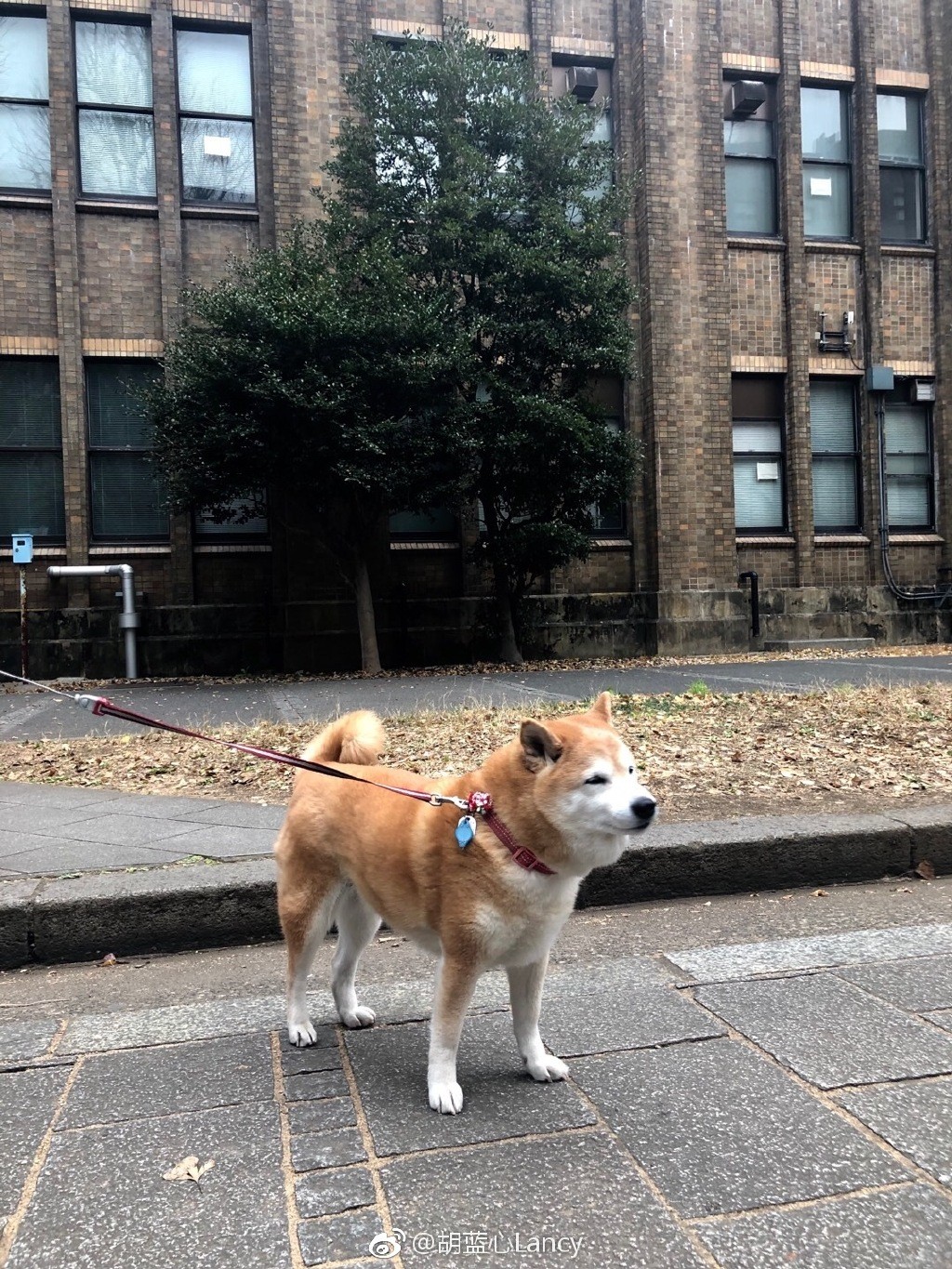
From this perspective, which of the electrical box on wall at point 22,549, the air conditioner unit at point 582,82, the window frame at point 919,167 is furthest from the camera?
the window frame at point 919,167

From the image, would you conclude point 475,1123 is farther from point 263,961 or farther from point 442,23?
point 442,23

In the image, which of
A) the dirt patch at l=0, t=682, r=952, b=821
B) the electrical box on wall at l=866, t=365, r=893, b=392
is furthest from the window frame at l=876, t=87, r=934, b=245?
the dirt patch at l=0, t=682, r=952, b=821

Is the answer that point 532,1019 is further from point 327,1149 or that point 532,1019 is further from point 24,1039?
point 24,1039

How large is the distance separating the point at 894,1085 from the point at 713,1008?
0.69 m

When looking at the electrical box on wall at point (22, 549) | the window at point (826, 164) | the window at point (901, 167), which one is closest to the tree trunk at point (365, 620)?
the electrical box on wall at point (22, 549)

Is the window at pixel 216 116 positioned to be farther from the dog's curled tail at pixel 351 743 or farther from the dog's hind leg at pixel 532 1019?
the dog's hind leg at pixel 532 1019

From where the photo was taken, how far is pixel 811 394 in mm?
18156

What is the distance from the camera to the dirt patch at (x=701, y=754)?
Result: 19.4ft

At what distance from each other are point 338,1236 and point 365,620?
12659 millimetres

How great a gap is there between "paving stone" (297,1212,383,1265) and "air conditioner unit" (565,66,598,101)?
721 inches

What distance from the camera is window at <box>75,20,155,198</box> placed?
15.5m

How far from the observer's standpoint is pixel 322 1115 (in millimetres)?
2586

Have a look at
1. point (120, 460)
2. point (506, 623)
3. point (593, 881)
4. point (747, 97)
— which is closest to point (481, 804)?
point (593, 881)

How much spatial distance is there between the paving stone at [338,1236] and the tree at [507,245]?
11810 mm
